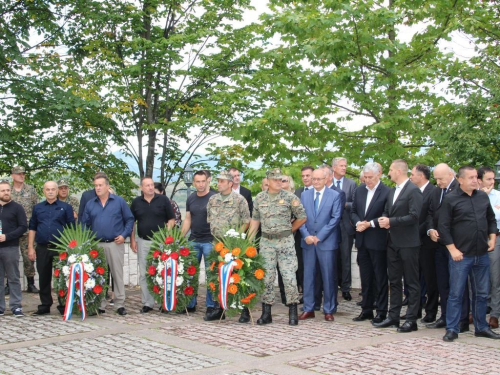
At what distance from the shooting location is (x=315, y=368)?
259 inches

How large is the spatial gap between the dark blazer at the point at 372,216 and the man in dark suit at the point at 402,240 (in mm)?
192

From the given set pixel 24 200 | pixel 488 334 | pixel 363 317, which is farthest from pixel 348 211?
pixel 24 200

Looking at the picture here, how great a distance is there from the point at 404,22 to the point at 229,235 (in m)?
8.61

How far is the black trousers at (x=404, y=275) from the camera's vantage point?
343 inches

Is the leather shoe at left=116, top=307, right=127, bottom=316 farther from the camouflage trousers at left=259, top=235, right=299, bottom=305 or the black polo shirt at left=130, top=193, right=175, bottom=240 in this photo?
the camouflage trousers at left=259, top=235, right=299, bottom=305

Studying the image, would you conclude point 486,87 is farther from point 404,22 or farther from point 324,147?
point 324,147

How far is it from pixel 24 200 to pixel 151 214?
2813mm

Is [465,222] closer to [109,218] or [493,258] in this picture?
[493,258]

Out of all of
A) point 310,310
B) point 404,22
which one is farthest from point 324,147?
point 310,310

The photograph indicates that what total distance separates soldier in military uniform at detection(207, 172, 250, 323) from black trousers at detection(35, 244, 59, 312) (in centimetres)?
239

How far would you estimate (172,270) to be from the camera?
32.2 ft

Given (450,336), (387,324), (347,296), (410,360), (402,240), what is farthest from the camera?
(347,296)

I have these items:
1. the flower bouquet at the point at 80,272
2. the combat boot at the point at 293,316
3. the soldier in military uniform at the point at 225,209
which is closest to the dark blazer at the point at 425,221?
the combat boot at the point at 293,316

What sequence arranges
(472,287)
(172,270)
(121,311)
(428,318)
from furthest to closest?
1. (121,311)
2. (172,270)
3. (428,318)
4. (472,287)
